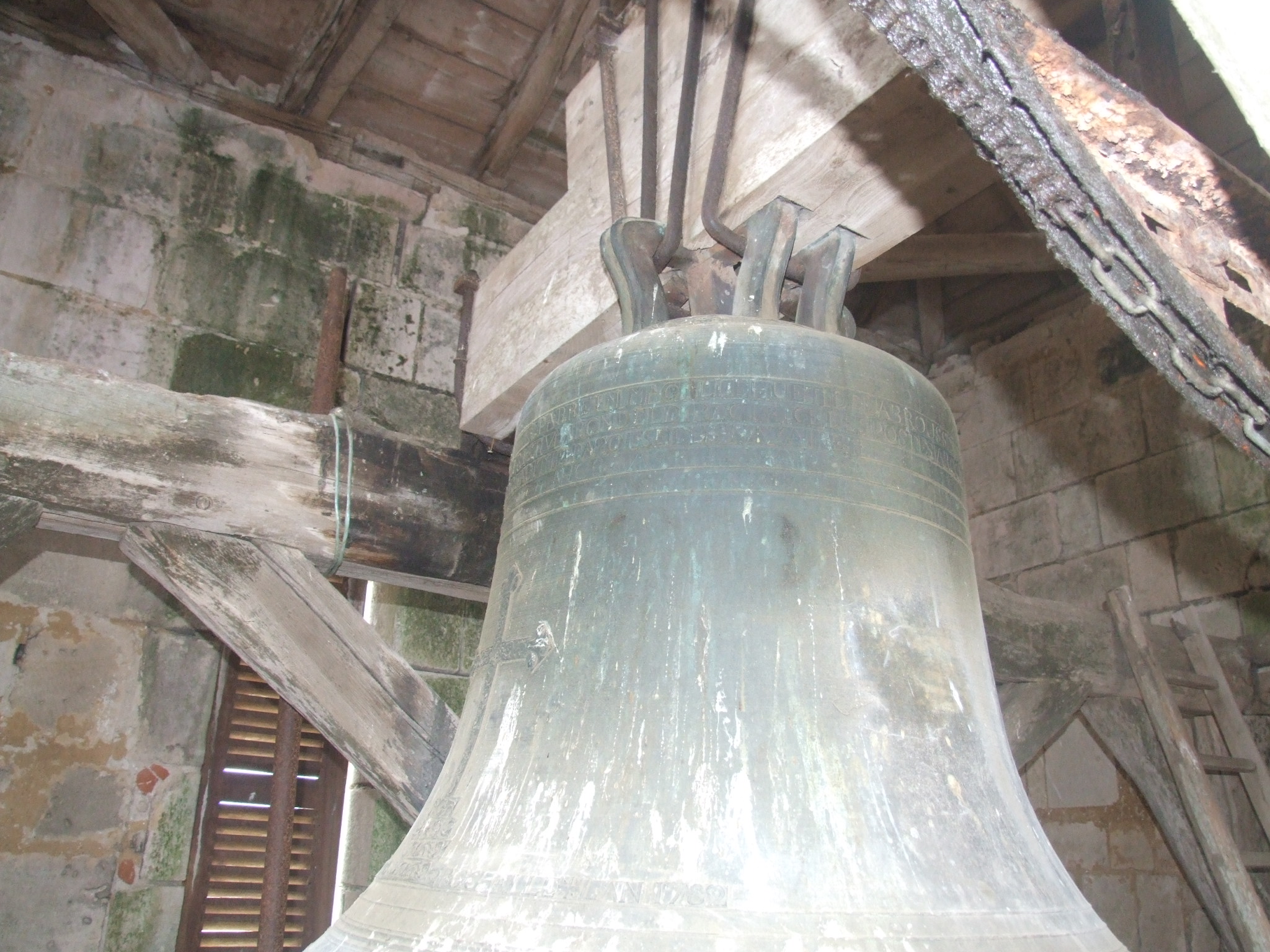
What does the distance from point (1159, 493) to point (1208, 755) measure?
2.83 feet

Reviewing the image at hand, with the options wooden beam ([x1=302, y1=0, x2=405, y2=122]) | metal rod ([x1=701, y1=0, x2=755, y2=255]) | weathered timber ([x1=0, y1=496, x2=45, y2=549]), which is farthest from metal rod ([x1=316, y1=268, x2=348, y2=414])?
metal rod ([x1=701, y1=0, x2=755, y2=255])

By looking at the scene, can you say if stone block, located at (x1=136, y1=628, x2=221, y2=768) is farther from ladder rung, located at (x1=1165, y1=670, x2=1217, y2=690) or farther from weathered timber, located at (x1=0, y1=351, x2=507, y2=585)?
ladder rung, located at (x1=1165, y1=670, x2=1217, y2=690)

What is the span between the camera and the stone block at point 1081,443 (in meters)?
3.26

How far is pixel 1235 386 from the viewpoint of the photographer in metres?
0.98

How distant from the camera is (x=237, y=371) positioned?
2463 mm

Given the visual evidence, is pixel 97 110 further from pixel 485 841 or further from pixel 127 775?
pixel 485 841

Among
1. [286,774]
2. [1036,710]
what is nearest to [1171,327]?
Result: [1036,710]

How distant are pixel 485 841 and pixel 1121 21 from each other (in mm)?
1442

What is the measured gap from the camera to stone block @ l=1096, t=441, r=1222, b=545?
2.99 metres

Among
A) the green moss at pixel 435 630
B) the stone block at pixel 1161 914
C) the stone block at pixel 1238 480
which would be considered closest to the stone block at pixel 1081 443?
the stone block at pixel 1238 480

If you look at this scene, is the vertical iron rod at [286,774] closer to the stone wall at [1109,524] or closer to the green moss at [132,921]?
the green moss at [132,921]

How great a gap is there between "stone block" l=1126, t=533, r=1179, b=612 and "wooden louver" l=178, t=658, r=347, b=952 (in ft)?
7.87

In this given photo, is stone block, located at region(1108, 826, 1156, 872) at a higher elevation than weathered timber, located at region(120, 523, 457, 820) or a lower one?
lower

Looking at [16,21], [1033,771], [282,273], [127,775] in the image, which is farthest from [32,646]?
[1033,771]
